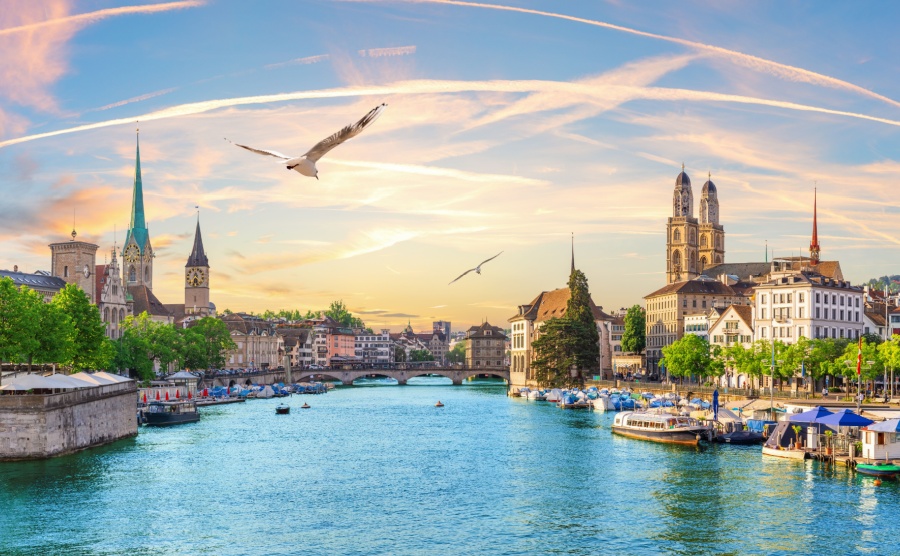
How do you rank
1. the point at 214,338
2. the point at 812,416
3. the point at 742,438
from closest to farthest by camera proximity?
the point at 812,416 < the point at 742,438 < the point at 214,338

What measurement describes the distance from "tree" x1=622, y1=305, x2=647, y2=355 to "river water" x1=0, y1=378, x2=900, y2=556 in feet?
350

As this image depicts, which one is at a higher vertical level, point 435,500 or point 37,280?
point 37,280

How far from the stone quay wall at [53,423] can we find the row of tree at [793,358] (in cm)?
5484

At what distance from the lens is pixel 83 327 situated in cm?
8069

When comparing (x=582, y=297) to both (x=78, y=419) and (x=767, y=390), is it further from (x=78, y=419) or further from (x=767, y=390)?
(x=78, y=419)

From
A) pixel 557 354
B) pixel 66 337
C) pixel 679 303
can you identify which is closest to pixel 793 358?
pixel 557 354

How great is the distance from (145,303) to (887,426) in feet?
482

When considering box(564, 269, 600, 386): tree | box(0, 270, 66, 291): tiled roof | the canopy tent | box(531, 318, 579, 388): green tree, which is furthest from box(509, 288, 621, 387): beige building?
the canopy tent

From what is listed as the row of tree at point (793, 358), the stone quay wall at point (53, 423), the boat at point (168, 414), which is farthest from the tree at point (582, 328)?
the stone quay wall at point (53, 423)

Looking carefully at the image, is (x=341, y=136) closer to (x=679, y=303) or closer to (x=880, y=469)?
(x=880, y=469)

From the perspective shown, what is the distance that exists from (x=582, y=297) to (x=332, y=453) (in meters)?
79.7

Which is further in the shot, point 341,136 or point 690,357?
point 690,357

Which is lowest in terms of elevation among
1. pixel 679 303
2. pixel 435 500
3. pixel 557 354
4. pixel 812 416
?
pixel 435 500

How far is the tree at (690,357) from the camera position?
371 feet
